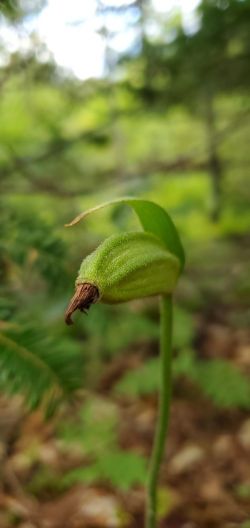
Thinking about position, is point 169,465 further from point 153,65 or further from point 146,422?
point 153,65

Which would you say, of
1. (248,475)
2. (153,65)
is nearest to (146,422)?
(248,475)

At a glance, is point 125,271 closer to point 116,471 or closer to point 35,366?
point 35,366

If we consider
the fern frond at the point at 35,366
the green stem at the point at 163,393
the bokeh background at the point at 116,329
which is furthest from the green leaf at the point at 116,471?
the fern frond at the point at 35,366

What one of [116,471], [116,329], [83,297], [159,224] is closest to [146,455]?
[116,471]

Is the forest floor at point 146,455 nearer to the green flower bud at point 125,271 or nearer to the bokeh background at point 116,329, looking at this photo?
the bokeh background at point 116,329

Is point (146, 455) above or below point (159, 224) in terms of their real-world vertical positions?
below

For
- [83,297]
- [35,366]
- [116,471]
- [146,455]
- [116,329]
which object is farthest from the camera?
[116,329]
